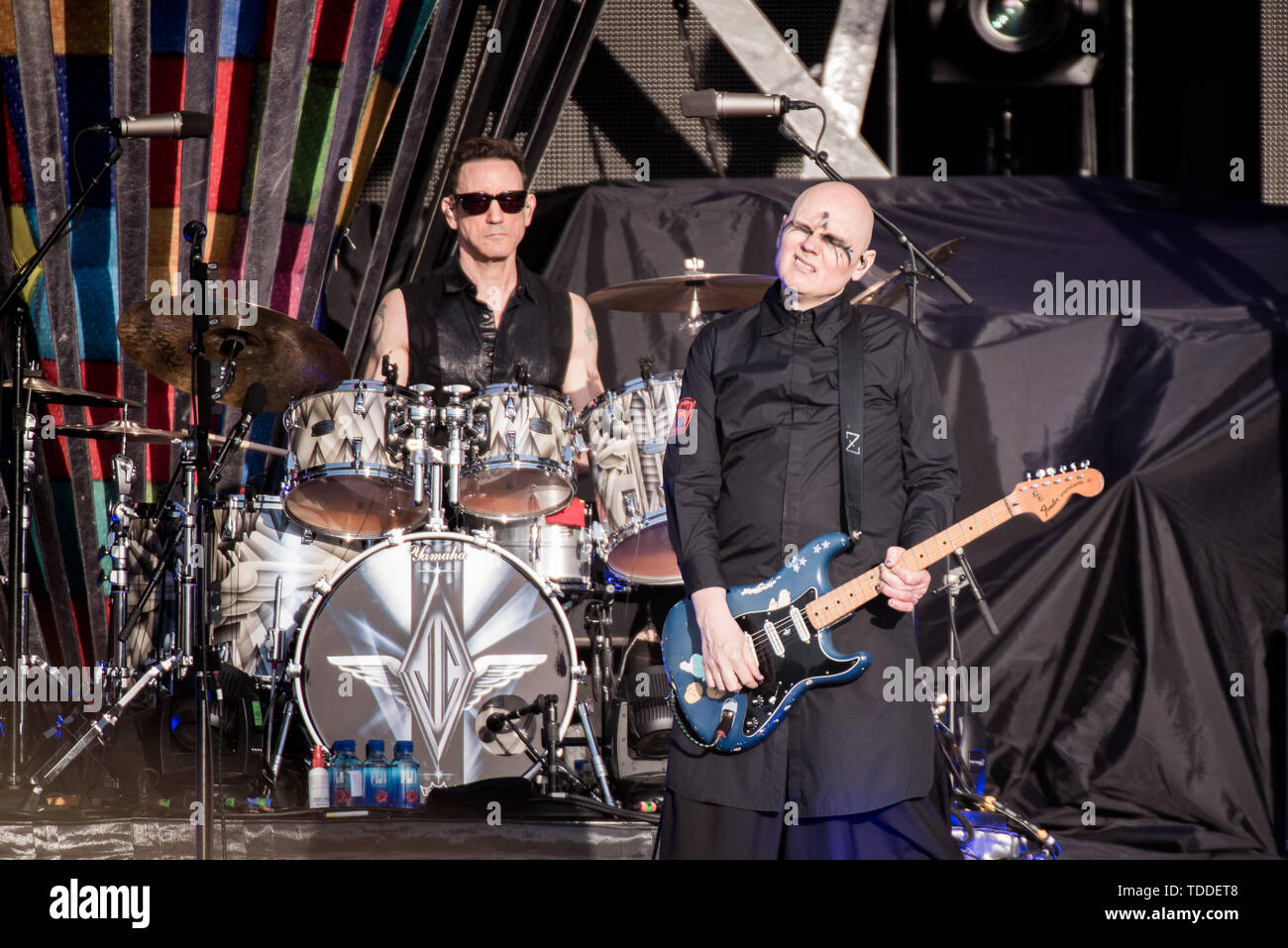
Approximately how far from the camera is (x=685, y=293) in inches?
243

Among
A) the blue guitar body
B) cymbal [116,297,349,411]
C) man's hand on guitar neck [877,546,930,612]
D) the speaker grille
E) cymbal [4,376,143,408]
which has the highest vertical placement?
the speaker grille

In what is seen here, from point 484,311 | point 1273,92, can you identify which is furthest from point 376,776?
point 1273,92

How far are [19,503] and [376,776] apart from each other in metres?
1.65

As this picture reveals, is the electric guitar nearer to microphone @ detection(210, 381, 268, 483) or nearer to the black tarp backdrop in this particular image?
microphone @ detection(210, 381, 268, 483)

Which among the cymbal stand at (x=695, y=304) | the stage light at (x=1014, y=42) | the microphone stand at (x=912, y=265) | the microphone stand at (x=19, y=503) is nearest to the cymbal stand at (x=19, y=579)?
the microphone stand at (x=19, y=503)

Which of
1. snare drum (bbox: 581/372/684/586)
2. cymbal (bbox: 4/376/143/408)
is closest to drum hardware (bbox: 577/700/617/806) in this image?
snare drum (bbox: 581/372/684/586)

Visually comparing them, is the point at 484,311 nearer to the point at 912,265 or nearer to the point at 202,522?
the point at 912,265

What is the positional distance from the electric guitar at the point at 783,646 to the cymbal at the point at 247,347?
241 centimetres

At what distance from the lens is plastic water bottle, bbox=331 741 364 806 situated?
199 inches

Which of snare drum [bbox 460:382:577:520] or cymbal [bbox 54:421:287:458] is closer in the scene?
snare drum [bbox 460:382:577:520]

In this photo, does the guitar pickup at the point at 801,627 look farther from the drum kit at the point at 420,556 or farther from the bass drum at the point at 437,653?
the bass drum at the point at 437,653

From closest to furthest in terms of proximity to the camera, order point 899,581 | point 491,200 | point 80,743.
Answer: point 899,581 → point 80,743 → point 491,200

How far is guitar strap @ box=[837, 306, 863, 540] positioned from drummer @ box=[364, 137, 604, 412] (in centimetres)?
259
